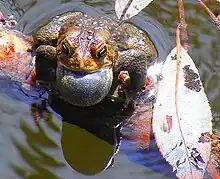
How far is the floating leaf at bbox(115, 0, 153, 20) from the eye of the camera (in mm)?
2904

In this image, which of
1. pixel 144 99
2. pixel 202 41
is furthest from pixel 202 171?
pixel 202 41

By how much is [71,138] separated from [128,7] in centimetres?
76

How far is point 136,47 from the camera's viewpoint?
3.05 meters

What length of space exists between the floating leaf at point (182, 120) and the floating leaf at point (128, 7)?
0.33 m

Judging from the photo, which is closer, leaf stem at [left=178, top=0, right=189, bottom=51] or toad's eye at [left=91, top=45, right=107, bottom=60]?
toad's eye at [left=91, top=45, right=107, bottom=60]

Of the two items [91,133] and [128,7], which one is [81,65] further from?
[128,7]

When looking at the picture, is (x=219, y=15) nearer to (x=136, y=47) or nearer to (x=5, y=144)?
(x=136, y=47)

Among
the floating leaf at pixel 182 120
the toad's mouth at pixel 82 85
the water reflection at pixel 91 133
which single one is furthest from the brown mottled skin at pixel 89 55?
the floating leaf at pixel 182 120

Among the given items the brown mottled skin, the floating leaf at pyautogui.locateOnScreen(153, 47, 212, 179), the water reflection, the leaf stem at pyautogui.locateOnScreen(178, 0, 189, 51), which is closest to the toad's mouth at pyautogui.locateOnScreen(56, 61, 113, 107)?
the brown mottled skin

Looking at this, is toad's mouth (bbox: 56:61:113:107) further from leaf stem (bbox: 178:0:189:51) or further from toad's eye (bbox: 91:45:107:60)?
leaf stem (bbox: 178:0:189:51)

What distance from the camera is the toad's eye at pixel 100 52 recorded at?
268cm

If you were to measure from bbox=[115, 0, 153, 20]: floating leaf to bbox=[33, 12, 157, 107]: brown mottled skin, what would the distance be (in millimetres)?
123

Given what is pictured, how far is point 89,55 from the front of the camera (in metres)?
2.67

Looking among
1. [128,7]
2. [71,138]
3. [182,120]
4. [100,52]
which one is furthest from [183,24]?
[71,138]
